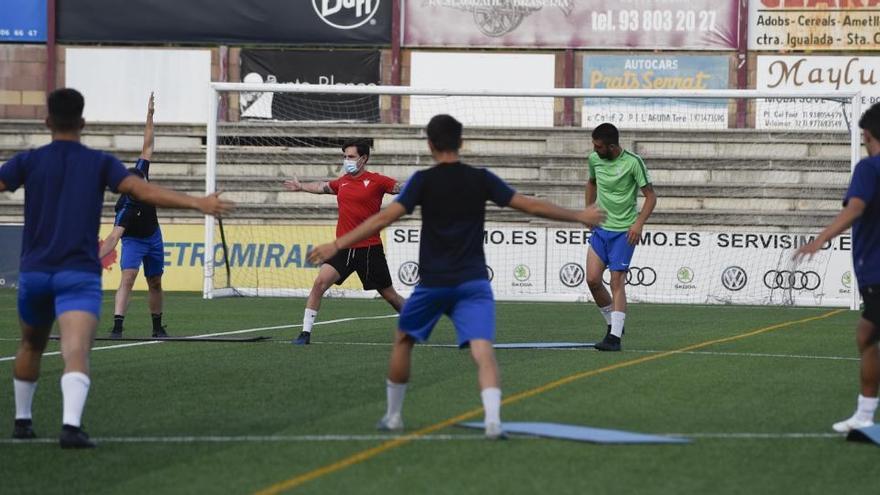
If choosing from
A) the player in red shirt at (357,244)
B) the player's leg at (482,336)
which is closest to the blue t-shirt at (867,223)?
the player's leg at (482,336)

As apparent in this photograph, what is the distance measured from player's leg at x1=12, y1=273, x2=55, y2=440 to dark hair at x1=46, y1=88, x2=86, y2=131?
0.88 metres

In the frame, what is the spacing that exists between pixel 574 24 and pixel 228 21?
8751 millimetres

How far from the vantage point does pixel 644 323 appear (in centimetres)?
1955

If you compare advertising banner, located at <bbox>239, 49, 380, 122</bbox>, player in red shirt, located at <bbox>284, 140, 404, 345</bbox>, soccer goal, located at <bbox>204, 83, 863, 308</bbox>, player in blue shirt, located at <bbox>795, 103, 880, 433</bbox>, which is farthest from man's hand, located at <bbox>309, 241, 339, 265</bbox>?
advertising banner, located at <bbox>239, 49, 380, 122</bbox>

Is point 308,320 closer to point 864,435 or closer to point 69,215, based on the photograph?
point 69,215

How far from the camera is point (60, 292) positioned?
8188 mm

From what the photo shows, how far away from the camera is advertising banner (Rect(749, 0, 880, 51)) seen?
34.8 meters

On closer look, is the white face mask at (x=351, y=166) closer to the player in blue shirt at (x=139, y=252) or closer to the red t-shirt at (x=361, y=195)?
the red t-shirt at (x=361, y=195)

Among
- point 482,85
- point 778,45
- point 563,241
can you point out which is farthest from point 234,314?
point 778,45

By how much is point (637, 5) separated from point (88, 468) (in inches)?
1169

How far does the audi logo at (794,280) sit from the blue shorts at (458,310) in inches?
734

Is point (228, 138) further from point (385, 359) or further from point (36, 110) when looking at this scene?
point (385, 359)

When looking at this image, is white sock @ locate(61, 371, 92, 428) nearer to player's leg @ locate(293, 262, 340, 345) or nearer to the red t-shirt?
player's leg @ locate(293, 262, 340, 345)

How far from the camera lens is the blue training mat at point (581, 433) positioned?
321 inches
